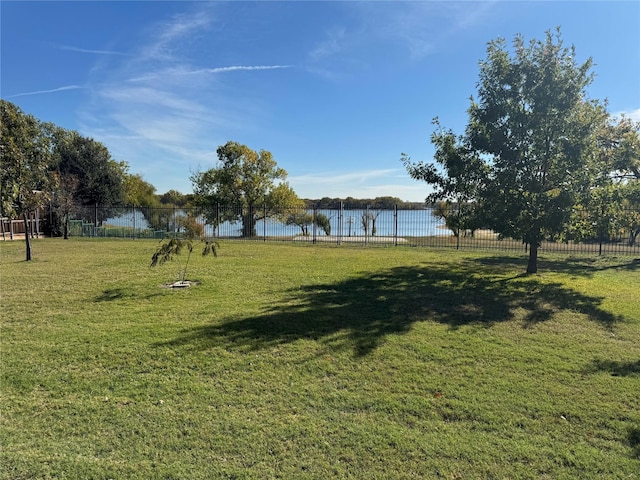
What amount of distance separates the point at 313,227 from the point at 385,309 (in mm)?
13662

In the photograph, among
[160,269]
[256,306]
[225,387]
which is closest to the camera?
[225,387]

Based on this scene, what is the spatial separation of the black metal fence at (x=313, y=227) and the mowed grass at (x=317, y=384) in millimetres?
9101

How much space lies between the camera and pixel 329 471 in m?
2.49

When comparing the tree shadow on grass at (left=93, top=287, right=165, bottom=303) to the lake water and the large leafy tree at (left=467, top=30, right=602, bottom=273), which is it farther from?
the lake water

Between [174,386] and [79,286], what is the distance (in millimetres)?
5809

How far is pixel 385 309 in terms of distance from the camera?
21.6 ft

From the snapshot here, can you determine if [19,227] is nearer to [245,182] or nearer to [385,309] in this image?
[245,182]

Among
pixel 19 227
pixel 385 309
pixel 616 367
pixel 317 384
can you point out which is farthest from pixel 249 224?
pixel 616 367

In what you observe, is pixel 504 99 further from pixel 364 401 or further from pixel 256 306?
pixel 364 401

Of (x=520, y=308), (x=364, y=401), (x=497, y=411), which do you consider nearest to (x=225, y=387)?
(x=364, y=401)

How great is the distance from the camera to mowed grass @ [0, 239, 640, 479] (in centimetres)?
262

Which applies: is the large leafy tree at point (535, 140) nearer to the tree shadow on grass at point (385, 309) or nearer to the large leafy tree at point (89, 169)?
the tree shadow on grass at point (385, 309)

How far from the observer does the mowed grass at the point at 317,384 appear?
8.60 ft

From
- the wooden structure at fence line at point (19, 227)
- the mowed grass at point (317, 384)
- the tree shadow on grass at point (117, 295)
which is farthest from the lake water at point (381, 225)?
the tree shadow on grass at point (117, 295)
